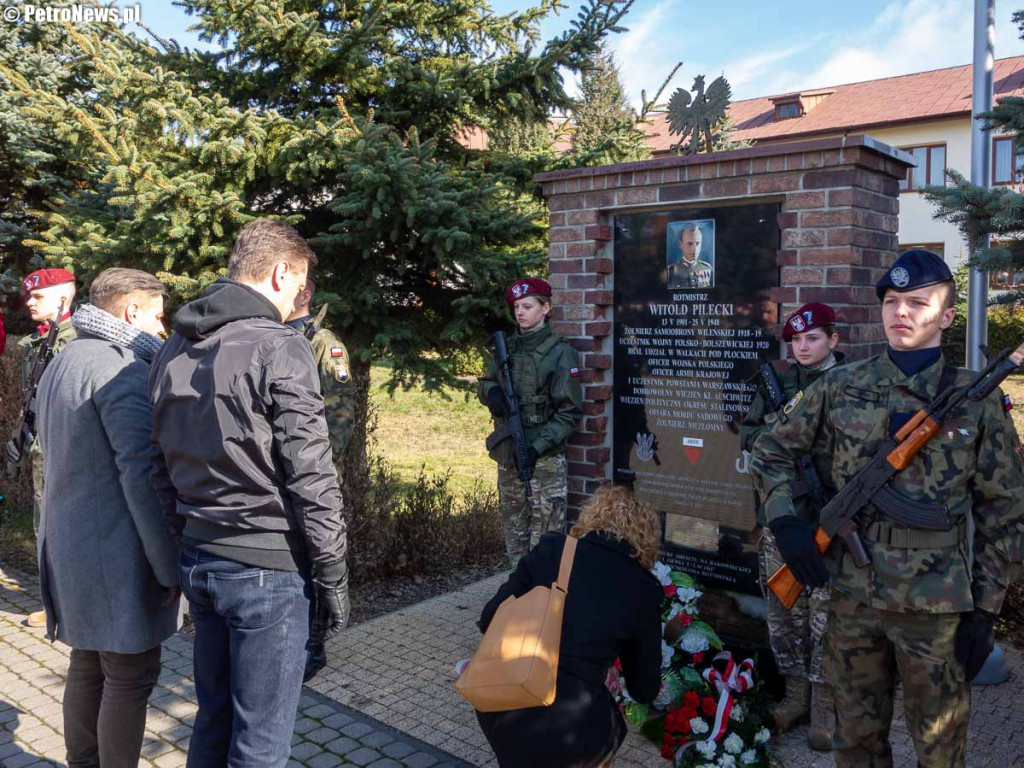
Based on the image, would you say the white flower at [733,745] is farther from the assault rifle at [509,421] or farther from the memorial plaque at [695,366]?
the assault rifle at [509,421]

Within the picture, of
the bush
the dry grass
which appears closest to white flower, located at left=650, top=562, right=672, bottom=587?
the bush

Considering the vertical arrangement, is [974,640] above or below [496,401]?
below

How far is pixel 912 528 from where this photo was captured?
8.89 ft

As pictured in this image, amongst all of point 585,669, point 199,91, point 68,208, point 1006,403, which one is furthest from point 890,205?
point 68,208

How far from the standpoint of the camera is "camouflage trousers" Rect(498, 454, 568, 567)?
4910 millimetres

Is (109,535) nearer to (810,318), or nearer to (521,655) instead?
(521,655)

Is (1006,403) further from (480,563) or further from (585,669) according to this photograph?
(480,563)

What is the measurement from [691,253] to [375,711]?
2.85 m

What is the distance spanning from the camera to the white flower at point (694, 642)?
3855mm

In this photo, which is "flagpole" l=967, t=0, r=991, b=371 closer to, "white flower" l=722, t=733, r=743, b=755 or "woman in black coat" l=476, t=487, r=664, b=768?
"white flower" l=722, t=733, r=743, b=755

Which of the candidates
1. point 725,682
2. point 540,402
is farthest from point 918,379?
point 540,402

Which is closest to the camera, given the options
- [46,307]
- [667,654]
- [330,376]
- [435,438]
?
[667,654]

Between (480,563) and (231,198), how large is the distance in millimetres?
3361

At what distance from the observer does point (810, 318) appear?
12.4 ft
